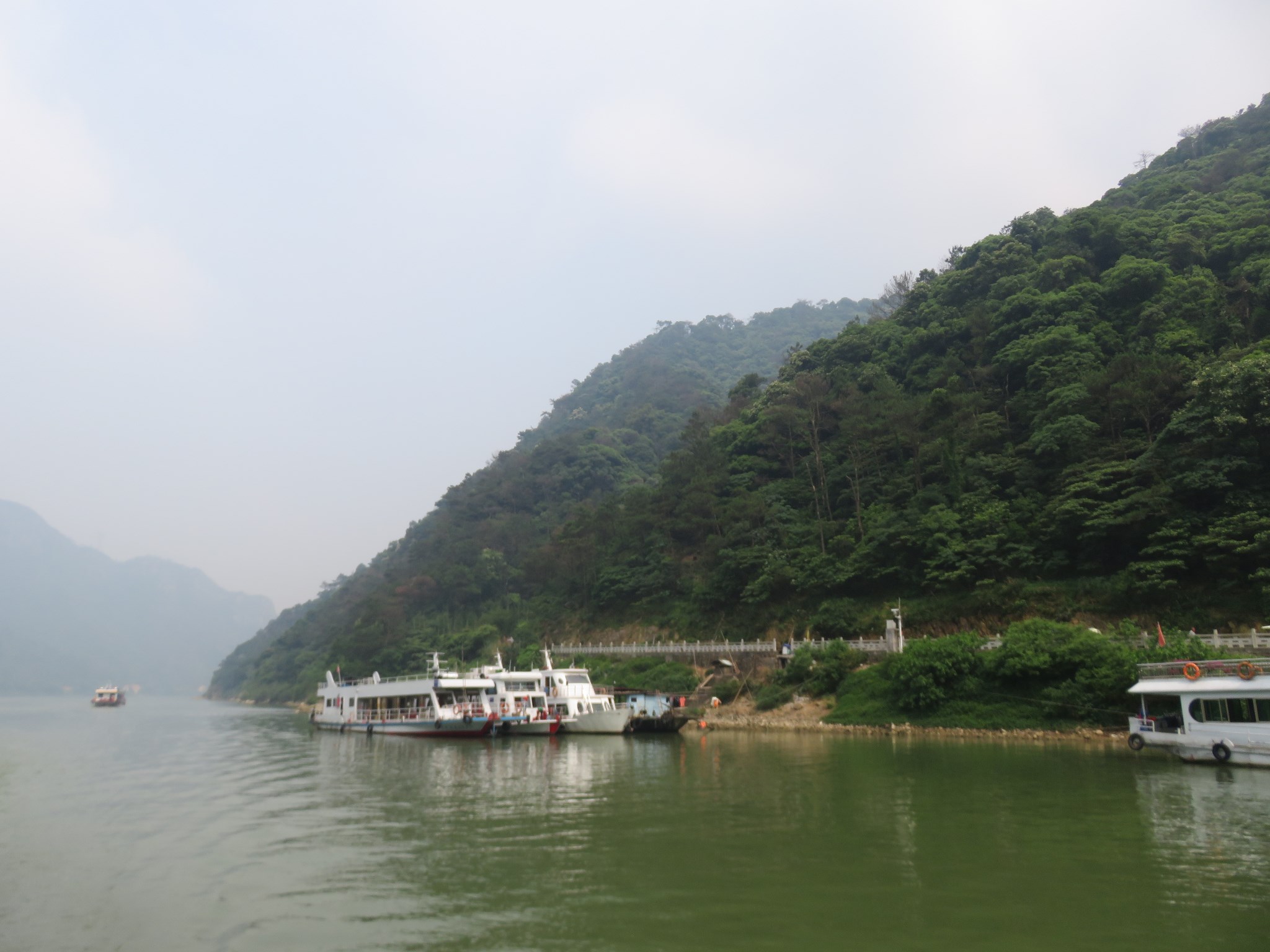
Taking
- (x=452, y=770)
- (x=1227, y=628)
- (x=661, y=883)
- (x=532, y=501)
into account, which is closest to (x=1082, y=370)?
A: (x=1227, y=628)

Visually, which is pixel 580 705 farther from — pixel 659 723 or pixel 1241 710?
pixel 1241 710

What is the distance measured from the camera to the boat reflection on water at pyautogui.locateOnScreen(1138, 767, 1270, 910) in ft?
41.3

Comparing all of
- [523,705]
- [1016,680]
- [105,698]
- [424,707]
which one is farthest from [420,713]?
[105,698]

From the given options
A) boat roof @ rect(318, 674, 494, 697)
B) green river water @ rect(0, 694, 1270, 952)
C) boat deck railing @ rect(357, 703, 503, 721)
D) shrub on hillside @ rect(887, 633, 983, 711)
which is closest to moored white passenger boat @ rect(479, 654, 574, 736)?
boat deck railing @ rect(357, 703, 503, 721)

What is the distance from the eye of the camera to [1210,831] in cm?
1645

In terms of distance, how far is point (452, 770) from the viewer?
30.3 metres

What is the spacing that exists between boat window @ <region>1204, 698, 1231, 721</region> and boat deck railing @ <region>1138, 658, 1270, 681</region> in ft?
2.66

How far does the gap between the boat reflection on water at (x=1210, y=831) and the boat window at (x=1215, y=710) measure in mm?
1720

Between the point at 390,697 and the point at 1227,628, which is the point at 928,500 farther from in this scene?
the point at 390,697

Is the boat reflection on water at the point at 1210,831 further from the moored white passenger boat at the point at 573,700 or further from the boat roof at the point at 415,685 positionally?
the boat roof at the point at 415,685

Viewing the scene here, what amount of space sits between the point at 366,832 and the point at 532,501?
97.9m

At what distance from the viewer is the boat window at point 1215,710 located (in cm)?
2606

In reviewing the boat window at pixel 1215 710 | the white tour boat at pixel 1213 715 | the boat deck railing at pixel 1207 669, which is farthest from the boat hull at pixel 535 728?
the boat window at pixel 1215 710

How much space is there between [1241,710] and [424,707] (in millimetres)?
39764
